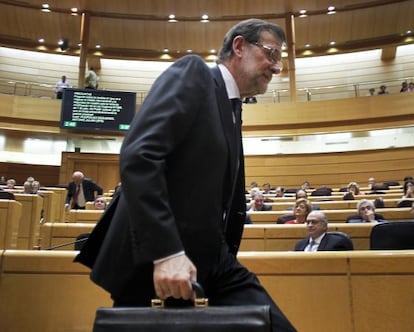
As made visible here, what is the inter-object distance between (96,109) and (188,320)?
11.8 m

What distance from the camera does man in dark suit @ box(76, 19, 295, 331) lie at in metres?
1.03

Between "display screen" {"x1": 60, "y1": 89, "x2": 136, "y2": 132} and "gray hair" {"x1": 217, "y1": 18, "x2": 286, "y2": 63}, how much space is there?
36.0 ft

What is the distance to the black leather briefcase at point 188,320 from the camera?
96cm

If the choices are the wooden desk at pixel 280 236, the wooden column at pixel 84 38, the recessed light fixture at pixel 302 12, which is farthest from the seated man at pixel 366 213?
the wooden column at pixel 84 38

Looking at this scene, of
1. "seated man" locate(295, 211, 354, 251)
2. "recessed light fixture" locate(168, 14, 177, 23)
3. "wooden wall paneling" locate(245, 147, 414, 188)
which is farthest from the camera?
"recessed light fixture" locate(168, 14, 177, 23)

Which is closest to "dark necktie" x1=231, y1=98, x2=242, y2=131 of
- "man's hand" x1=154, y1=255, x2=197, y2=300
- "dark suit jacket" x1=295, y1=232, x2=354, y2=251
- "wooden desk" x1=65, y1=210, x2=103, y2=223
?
"man's hand" x1=154, y1=255, x2=197, y2=300

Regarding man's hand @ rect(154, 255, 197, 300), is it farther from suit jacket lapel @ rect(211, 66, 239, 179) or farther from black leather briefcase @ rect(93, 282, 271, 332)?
suit jacket lapel @ rect(211, 66, 239, 179)

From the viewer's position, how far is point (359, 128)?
519 inches

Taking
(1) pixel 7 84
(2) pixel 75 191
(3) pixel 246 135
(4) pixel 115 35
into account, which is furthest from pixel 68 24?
(2) pixel 75 191

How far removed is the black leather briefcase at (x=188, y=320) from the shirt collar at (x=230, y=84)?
68 centimetres

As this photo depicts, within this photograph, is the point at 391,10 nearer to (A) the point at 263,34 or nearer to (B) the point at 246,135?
(B) the point at 246,135

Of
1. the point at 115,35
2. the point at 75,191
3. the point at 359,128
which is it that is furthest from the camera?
the point at 115,35

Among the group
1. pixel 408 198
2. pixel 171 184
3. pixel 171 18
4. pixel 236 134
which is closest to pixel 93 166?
pixel 171 18

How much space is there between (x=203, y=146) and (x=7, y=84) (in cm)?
1462
